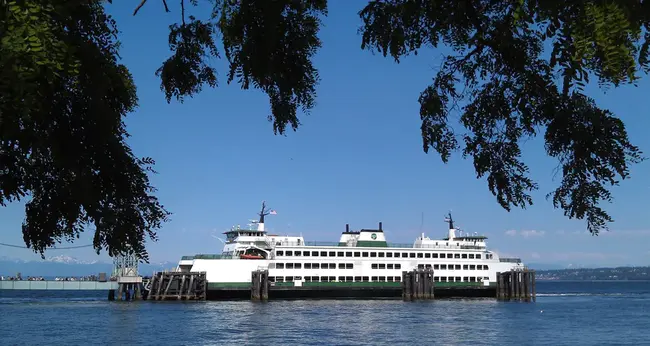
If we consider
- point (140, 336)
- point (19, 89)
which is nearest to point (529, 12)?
point (19, 89)

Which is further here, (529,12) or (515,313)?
(515,313)

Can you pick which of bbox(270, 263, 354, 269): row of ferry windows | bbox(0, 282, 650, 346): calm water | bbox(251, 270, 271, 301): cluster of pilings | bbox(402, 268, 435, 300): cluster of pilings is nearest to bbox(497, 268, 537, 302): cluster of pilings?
bbox(402, 268, 435, 300): cluster of pilings

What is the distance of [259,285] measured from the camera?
225 ft

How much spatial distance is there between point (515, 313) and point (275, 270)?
86.8ft

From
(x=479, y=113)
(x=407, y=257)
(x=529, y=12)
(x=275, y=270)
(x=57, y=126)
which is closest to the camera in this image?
(x=529, y=12)

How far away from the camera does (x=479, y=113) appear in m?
5.38

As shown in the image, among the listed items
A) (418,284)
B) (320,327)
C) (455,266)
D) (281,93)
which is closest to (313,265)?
(418,284)

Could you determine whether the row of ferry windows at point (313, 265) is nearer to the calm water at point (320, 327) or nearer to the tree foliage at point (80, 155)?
the calm water at point (320, 327)

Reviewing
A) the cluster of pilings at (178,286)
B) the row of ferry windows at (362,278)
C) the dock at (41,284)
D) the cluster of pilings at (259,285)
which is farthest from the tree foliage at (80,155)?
the dock at (41,284)

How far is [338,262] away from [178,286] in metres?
18.0

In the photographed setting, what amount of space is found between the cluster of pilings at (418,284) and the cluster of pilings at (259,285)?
16274 millimetres

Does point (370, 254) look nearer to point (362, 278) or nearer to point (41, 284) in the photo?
point (362, 278)

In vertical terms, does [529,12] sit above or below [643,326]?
above

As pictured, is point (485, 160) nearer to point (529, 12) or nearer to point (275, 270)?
point (529, 12)
